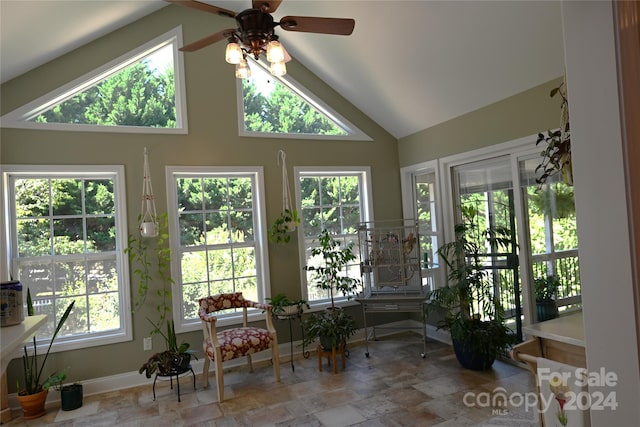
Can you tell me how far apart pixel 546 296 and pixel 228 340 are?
2835mm

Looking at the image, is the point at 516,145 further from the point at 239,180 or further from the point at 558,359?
the point at 239,180

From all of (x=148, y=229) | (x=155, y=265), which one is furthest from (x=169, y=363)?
(x=148, y=229)

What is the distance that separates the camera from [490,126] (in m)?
3.88

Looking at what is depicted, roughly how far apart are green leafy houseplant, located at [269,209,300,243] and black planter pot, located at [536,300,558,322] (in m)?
2.47

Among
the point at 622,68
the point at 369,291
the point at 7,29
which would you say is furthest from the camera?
the point at 369,291

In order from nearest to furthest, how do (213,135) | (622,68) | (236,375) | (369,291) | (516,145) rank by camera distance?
(622,68) → (516,145) → (236,375) → (213,135) → (369,291)

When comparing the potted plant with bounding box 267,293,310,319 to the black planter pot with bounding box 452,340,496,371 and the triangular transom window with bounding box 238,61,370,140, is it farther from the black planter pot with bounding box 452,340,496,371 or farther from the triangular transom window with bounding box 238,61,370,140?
the triangular transom window with bounding box 238,61,370,140

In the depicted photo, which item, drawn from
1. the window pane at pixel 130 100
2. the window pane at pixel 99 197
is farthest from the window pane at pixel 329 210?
the window pane at pixel 99 197

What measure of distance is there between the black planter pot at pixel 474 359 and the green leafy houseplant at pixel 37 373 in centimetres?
349

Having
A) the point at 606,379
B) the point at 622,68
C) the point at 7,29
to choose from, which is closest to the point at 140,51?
the point at 7,29

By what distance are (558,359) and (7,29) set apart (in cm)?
399

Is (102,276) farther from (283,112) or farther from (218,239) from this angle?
(283,112)

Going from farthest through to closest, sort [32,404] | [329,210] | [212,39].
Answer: [329,210] < [32,404] < [212,39]

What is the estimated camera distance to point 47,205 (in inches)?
145
